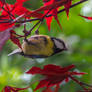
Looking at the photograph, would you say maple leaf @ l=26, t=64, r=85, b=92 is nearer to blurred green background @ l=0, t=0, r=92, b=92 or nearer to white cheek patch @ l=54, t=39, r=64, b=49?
white cheek patch @ l=54, t=39, r=64, b=49

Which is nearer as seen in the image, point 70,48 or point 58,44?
point 58,44

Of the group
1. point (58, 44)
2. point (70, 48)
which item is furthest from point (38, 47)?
point (70, 48)

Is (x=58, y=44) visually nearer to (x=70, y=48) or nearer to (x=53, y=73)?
(x=53, y=73)

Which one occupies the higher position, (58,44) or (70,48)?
(58,44)

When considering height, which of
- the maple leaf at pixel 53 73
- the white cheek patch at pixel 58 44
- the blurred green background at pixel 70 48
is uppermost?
the white cheek patch at pixel 58 44

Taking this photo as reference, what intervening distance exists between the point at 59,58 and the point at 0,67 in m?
0.45

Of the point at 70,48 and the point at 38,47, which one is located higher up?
the point at 38,47

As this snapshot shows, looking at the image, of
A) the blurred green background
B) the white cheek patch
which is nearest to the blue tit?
the white cheek patch

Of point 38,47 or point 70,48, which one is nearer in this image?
point 38,47

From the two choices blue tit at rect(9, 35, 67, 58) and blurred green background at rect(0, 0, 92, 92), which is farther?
blurred green background at rect(0, 0, 92, 92)

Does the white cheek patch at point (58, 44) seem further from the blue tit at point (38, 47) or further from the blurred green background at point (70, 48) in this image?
the blurred green background at point (70, 48)

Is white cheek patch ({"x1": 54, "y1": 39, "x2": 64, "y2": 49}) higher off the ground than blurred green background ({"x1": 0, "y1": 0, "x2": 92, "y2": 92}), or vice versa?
white cheek patch ({"x1": 54, "y1": 39, "x2": 64, "y2": 49})

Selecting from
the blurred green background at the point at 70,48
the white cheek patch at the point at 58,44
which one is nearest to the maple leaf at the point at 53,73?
the white cheek patch at the point at 58,44

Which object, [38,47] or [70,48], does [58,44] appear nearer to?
[38,47]
